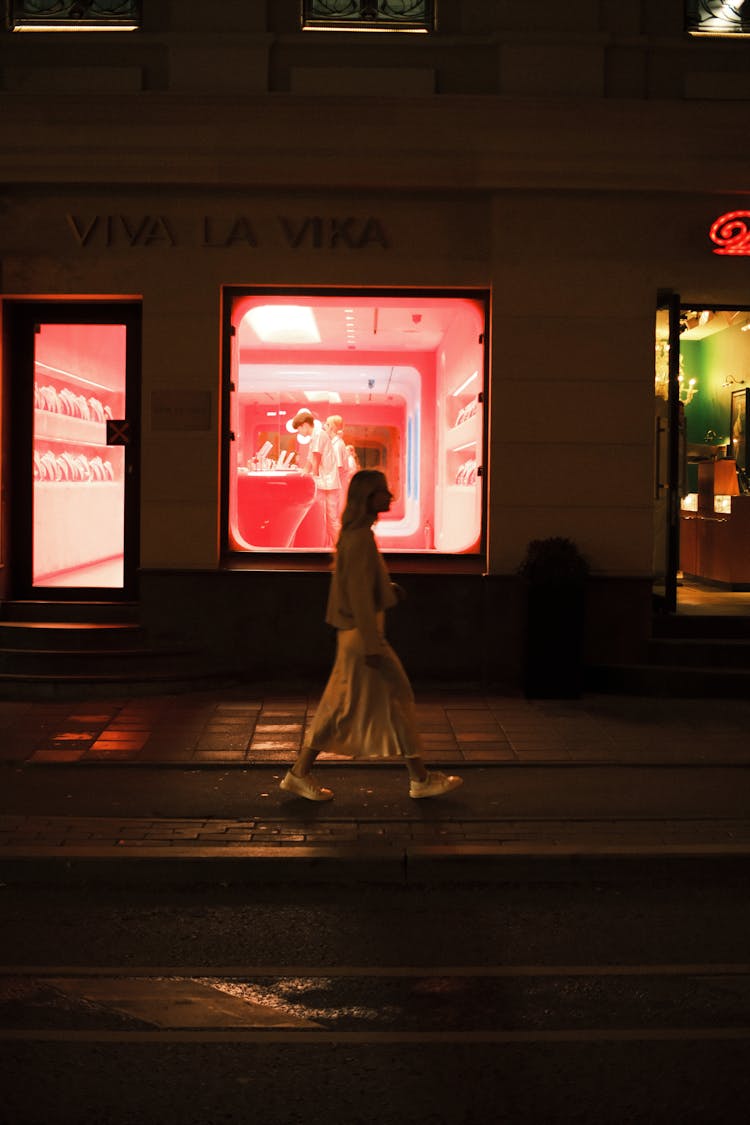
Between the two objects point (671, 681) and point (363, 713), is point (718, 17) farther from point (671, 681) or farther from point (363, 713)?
point (363, 713)

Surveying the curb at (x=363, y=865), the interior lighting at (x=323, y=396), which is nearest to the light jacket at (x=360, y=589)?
the curb at (x=363, y=865)

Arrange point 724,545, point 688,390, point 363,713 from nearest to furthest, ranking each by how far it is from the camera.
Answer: point 363,713
point 724,545
point 688,390

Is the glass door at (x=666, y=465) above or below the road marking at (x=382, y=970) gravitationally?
above

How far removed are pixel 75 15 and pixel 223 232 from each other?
7.87ft

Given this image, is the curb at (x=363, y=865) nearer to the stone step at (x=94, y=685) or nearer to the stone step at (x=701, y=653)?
the stone step at (x=94, y=685)

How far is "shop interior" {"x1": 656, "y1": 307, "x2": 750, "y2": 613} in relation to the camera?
13096 mm

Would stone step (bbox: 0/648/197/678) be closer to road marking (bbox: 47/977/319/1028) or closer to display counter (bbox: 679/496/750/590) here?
road marking (bbox: 47/977/319/1028)

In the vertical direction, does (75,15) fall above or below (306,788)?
above

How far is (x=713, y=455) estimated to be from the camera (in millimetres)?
17297

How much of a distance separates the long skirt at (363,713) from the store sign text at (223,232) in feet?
16.7

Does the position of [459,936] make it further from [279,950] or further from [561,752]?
[561,752]

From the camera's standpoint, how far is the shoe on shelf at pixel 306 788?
288 inches

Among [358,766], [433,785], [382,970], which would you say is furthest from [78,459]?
[382,970]

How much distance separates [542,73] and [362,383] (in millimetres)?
3348
